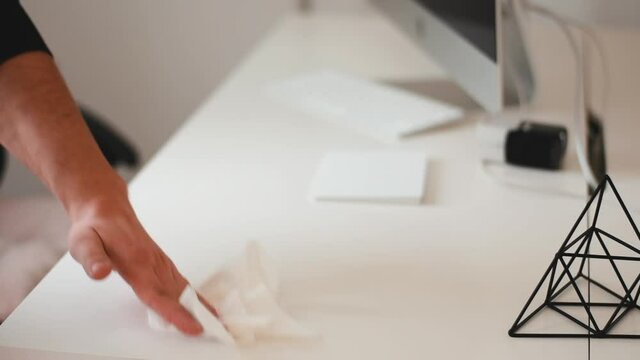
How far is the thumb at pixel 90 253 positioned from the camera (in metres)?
0.77

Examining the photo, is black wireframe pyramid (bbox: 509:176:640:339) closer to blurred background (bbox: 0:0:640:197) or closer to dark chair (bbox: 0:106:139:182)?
dark chair (bbox: 0:106:139:182)

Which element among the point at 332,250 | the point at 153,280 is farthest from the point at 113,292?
the point at 332,250

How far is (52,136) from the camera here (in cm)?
93

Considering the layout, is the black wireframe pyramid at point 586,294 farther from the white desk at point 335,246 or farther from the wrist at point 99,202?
the wrist at point 99,202

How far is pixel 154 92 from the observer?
234 cm

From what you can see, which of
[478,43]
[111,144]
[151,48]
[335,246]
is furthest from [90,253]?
[151,48]

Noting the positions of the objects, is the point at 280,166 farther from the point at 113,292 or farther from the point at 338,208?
the point at 113,292

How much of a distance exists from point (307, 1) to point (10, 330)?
1480 mm

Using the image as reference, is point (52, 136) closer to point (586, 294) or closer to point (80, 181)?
point (80, 181)

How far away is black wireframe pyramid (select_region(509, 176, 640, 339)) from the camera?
77cm

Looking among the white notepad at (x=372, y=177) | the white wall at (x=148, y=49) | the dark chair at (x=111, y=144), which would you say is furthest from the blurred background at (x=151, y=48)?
the white notepad at (x=372, y=177)

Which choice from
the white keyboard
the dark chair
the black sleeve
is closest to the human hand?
the black sleeve

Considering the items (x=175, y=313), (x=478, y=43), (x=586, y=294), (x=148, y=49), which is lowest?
(x=148, y=49)

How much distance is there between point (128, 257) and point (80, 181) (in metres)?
0.12
